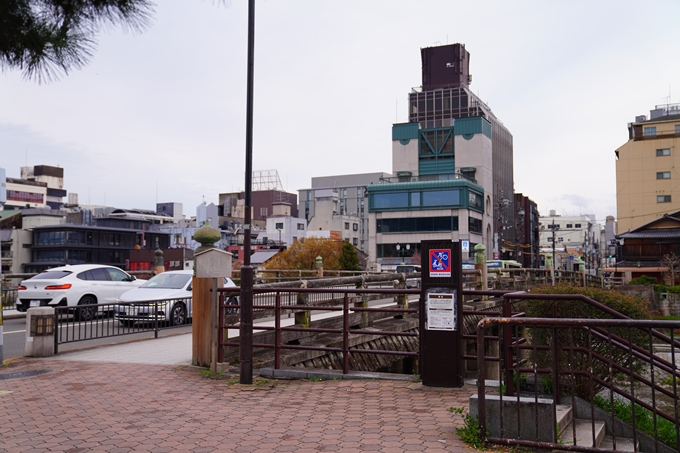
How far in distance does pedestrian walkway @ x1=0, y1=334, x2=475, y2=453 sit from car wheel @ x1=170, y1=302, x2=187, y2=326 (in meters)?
5.76

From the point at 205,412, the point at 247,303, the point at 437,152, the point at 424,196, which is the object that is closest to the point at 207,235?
the point at 247,303

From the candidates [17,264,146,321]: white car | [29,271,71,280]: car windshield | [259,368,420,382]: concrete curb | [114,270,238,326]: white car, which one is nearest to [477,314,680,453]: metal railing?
[259,368,420,382]: concrete curb

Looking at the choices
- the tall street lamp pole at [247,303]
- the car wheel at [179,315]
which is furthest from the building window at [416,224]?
the tall street lamp pole at [247,303]

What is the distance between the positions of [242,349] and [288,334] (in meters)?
2.85

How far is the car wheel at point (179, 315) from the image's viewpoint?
1644 cm

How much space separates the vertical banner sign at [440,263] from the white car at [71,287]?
12648 mm

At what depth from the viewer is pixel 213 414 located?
738 centimetres

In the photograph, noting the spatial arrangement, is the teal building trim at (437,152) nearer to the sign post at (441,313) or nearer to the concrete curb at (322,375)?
the concrete curb at (322,375)

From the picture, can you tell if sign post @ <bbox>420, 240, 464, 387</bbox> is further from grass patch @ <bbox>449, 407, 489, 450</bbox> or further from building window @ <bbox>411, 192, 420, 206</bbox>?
building window @ <bbox>411, 192, 420, 206</bbox>

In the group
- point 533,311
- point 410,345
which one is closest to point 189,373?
point 533,311

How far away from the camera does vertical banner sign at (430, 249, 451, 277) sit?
8383mm

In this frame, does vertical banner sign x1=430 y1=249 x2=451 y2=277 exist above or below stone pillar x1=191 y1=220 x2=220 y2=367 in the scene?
above

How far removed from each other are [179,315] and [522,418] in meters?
12.5

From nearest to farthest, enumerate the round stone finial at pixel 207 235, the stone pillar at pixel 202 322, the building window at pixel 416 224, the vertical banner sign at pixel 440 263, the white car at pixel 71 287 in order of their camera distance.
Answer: the vertical banner sign at pixel 440 263
the stone pillar at pixel 202 322
the round stone finial at pixel 207 235
the white car at pixel 71 287
the building window at pixel 416 224
